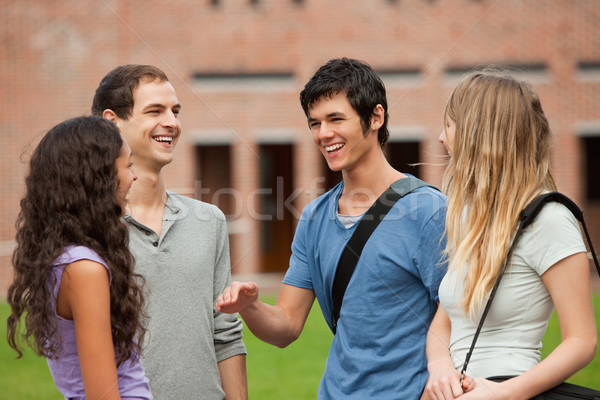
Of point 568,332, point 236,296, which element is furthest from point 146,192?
point 568,332

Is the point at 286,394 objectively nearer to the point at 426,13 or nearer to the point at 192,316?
the point at 192,316

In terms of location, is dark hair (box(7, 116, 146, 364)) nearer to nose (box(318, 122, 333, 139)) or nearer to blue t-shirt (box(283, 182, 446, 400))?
blue t-shirt (box(283, 182, 446, 400))

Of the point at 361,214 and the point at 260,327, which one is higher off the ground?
the point at 361,214

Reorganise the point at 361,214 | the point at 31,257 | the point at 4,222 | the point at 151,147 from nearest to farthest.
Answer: the point at 31,257, the point at 361,214, the point at 151,147, the point at 4,222

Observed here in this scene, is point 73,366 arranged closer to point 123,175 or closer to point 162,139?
point 123,175

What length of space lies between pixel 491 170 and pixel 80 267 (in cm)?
127

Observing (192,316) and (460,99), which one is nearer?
(460,99)

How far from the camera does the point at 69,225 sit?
2.09m

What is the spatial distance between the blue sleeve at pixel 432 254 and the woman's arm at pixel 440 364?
4.2 inches

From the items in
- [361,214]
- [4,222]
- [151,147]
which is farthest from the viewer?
[4,222]

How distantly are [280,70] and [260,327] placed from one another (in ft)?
47.5

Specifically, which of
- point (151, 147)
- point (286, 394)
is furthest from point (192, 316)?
point (286, 394)

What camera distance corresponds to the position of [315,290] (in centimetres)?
285

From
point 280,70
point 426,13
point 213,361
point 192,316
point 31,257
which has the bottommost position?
point 213,361
